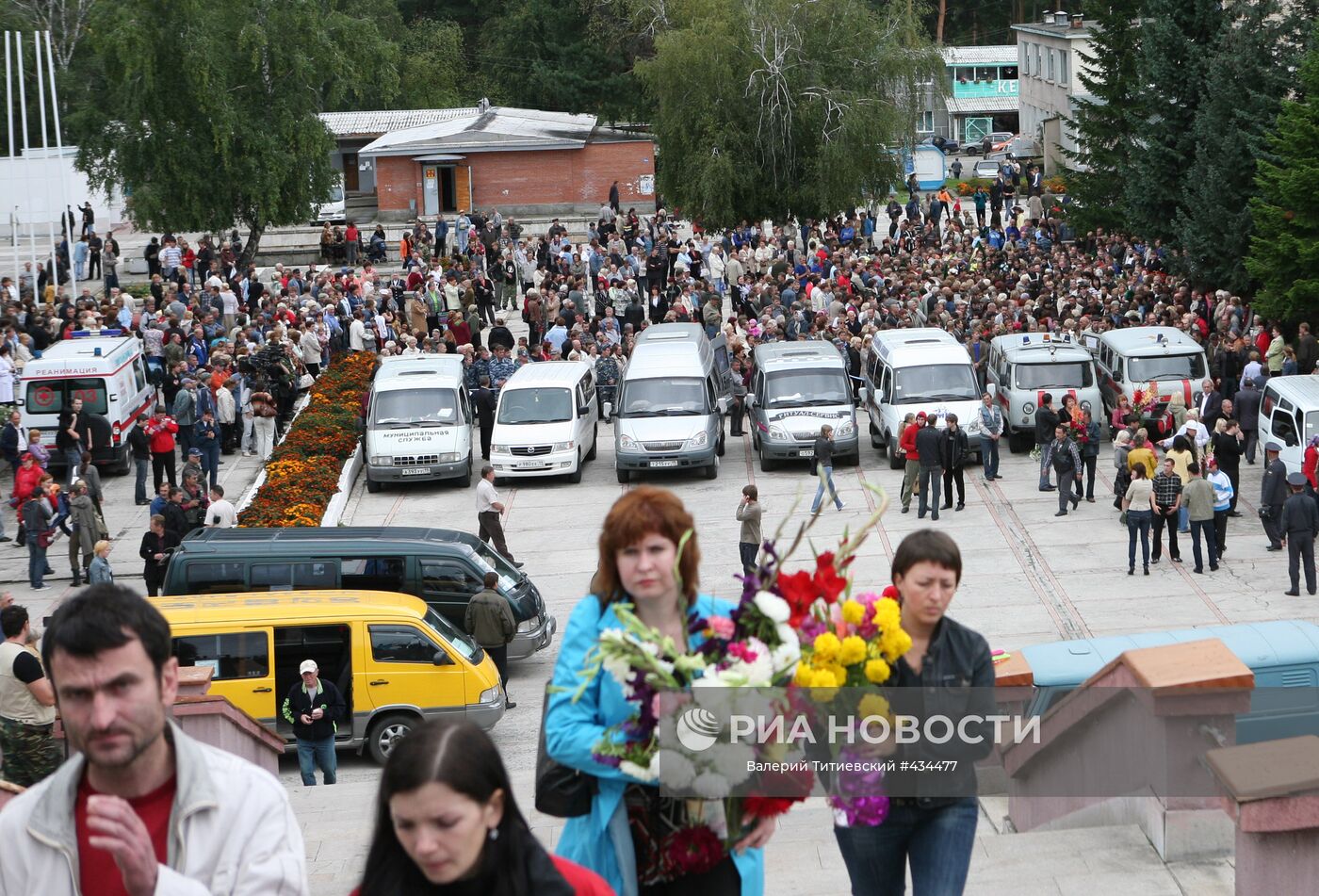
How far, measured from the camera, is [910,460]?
25.5 meters

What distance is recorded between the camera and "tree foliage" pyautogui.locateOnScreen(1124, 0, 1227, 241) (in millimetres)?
38875

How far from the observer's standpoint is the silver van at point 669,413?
28.0 m

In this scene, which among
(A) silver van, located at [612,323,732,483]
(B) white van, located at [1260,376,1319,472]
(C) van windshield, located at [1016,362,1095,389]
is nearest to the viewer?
(B) white van, located at [1260,376,1319,472]

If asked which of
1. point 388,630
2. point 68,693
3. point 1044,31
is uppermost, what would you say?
point 1044,31

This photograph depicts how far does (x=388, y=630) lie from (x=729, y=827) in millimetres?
11561

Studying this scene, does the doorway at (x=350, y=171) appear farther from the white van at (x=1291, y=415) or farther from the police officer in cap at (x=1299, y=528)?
the police officer in cap at (x=1299, y=528)

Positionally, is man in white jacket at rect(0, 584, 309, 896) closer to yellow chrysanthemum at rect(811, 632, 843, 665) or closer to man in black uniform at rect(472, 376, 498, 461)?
yellow chrysanthemum at rect(811, 632, 843, 665)

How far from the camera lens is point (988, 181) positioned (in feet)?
231

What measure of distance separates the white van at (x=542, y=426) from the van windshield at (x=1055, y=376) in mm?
7251

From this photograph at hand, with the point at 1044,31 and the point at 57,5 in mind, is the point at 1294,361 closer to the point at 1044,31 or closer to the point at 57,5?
the point at 1044,31

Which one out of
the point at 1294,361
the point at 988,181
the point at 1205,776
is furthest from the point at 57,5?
the point at 1205,776

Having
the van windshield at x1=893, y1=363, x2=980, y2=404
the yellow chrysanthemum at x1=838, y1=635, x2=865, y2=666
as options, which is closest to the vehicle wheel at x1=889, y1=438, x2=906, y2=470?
the van windshield at x1=893, y1=363, x2=980, y2=404

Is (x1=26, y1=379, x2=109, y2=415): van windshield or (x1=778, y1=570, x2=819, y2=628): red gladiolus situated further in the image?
(x1=26, y1=379, x2=109, y2=415): van windshield

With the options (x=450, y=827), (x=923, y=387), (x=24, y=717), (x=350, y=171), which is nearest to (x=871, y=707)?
(x=450, y=827)
